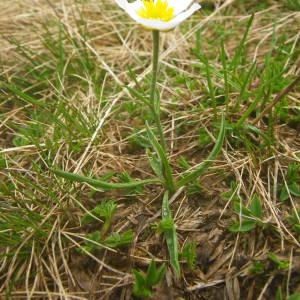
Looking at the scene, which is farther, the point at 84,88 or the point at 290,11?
the point at 290,11

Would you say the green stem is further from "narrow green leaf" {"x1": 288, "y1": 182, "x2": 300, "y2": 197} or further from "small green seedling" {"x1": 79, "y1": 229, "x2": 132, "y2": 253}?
"narrow green leaf" {"x1": 288, "y1": 182, "x2": 300, "y2": 197}

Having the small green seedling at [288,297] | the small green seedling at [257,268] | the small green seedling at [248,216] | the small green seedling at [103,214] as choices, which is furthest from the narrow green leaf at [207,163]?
the small green seedling at [288,297]

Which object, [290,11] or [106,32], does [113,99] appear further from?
[290,11]

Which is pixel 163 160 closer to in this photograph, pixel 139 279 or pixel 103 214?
pixel 103 214

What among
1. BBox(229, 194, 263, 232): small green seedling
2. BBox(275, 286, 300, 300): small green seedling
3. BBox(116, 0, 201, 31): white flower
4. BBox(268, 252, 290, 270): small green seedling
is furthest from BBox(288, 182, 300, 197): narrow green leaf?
BBox(116, 0, 201, 31): white flower

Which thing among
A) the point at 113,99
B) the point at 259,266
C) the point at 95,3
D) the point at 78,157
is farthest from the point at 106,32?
the point at 259,266
